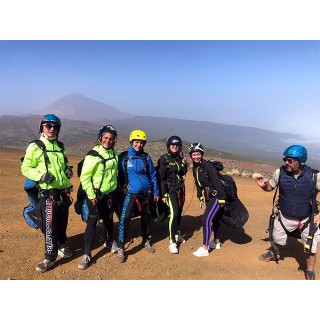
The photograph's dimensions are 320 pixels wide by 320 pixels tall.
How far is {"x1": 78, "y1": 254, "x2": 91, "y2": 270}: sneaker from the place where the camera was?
5.02 meters

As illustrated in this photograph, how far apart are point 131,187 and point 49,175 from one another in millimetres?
1633

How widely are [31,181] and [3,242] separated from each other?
205cm

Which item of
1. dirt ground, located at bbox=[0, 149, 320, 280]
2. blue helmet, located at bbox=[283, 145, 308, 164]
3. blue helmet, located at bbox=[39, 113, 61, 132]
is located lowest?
dirt ground, located at bbox=[0, 149, 320, 280]

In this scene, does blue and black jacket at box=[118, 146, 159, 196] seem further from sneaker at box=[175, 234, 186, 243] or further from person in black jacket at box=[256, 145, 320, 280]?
person in black jacket at box=[256, 145, 320, 280]

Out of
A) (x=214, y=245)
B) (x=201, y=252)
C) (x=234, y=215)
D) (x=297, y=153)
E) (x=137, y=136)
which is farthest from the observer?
(x=214, y=245)

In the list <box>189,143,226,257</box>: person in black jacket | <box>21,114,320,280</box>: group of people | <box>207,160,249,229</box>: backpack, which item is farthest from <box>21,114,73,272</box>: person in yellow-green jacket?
<box>207,160,249,229</box>: backpack

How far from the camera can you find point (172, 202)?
5.95 meters

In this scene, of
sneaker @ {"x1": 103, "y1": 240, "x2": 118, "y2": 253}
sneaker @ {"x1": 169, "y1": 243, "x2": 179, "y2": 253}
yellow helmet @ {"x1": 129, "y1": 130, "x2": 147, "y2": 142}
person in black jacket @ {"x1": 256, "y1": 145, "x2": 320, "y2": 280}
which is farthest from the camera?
sneaker @ {"x1": 169, "y1": 243, "x2": 179, "y2": 253}

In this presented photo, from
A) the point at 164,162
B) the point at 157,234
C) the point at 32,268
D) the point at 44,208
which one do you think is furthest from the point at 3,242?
the point at 164,162

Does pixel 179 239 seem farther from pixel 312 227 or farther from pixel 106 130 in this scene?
pixel 106 130

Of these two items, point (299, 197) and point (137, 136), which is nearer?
point (299, 197)

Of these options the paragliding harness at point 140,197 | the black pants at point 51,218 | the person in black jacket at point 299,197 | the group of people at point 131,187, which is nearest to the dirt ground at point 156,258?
the group of people at point 131,187

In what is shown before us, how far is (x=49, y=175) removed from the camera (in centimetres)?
458

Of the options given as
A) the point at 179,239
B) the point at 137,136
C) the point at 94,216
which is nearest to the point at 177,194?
the point at 179,239
